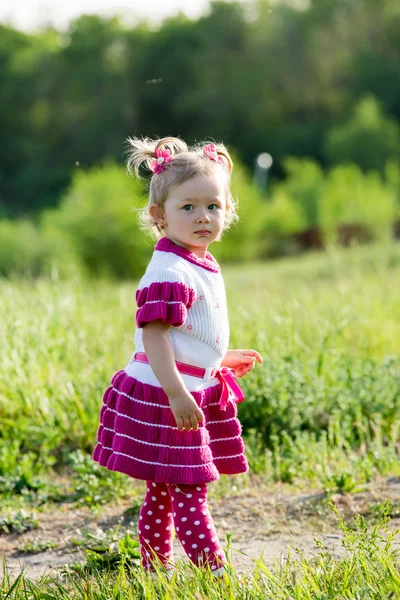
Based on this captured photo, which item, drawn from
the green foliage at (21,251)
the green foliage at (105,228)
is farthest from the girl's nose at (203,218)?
the green foliage at (21,251)

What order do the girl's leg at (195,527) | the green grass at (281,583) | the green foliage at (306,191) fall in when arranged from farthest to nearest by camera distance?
the green foliage at (306,191) < the girl's leg at (195,527) < the green grass at (281,583)

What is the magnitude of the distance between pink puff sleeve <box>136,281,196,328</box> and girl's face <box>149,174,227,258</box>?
0.20 m

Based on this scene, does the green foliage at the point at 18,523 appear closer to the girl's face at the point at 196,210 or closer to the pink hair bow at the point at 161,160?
the girl's face at the point at 196,210

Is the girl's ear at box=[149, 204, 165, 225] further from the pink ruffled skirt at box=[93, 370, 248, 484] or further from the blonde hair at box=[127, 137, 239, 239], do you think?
the pink ruffled skirt at box=[93, 370, 248, 484]

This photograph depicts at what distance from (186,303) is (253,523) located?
1.27 metres

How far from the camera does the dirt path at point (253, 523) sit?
9.63 ft

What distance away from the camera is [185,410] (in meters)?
2.30

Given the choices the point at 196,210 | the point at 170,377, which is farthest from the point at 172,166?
the point at 170,377

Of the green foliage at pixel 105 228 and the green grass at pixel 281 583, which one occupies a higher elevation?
the green foliage at pixel 105 228

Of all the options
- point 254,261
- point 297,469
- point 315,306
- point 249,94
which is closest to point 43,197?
point 249,94

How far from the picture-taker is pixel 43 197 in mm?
34781

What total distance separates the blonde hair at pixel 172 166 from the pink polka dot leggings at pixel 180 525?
0.86 m

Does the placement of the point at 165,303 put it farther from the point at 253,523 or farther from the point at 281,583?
the point at 253,523

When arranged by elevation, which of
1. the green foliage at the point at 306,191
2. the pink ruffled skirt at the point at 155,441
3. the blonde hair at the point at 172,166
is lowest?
the pink ruffled skirt at the point at 155,441
